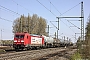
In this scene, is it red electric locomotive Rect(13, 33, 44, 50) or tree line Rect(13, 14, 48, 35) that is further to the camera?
tree line Rect(13, 14, 48, 35)

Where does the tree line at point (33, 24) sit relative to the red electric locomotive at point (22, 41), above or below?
above

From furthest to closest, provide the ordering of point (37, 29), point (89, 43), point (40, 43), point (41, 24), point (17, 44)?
1. point (41, 24)
2. point (37, 29)
3. point (40, 43)
4. point (17, 44)
5. point (89, 43)

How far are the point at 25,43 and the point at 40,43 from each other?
481 inches

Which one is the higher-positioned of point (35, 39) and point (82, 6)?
point (82, 6)

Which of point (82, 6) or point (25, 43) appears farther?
point (25, 43)

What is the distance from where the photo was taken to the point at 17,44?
1585 inches

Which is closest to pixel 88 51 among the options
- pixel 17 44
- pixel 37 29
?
pixel 17 44

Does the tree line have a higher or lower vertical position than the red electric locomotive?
higher

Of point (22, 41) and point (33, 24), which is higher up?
point (33, 24)

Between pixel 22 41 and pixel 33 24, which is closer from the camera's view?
pixel 22 41

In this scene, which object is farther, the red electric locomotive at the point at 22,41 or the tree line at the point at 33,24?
Answer: the tree line at the point at 33,24

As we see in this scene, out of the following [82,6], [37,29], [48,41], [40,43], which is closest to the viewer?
[82,6]

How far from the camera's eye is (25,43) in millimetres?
41062

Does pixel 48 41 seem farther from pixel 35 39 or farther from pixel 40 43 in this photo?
pixel 35 39
